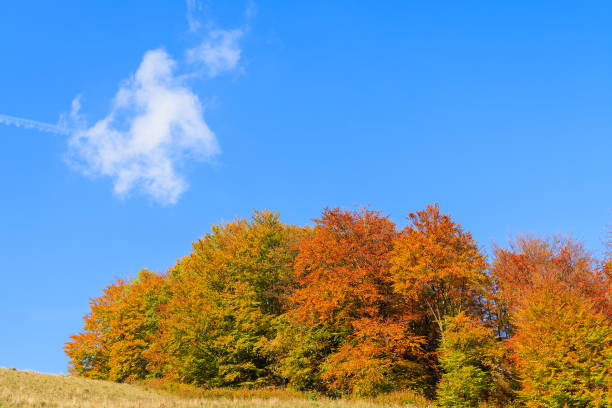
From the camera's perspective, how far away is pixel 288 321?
1422 inches

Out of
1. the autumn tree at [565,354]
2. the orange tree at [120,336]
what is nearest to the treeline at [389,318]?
the autumn tree at [565,354]

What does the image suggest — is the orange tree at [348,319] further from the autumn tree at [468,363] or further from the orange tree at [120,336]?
the orange tree at [120,336]

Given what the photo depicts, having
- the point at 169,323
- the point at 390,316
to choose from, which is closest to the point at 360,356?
the point at 390,316

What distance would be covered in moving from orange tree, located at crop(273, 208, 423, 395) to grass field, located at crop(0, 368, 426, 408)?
2391 millimetres

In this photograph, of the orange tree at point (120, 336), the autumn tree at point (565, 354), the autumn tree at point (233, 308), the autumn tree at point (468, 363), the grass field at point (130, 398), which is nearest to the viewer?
the grass field at point (130, 398)

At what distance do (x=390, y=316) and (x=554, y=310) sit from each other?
12455 mm

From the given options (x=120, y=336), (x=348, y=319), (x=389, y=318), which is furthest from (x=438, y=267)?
(x=120, y=336)

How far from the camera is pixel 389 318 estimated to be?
32125mm

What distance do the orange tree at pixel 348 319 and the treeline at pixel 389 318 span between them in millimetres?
124

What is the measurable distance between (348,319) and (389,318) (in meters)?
3.51

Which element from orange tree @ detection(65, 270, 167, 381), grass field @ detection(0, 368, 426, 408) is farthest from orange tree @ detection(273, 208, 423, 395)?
orange tree @ detection(65, 270, 167, 381)

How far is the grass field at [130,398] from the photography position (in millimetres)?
21453

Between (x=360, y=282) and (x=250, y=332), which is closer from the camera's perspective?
(x=360, y=282)

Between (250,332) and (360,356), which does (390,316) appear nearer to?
(360,356)
